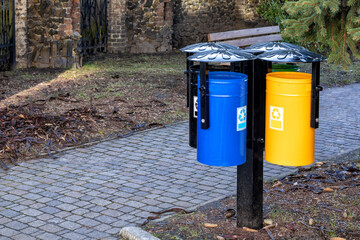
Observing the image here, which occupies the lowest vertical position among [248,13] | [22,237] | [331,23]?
[22,237]

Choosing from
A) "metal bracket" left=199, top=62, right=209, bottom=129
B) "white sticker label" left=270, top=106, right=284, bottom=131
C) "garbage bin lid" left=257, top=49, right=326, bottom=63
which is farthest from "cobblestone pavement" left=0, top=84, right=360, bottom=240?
"garbage bin lid" left=257, top=49, right=326, bottom=63

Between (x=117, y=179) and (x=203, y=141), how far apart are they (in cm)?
206

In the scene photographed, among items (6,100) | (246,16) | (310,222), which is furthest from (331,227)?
(246,16)

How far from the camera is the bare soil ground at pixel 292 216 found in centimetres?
469

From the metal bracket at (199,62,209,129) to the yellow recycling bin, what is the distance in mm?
499

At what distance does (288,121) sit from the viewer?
14.3 ft

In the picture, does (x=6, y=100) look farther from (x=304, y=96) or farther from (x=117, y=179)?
(x=304, y=96)

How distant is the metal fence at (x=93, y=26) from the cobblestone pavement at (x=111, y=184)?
7616 millimetres

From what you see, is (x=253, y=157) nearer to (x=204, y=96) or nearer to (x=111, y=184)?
(x=204, y=96)

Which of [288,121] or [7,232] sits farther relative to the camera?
[7,232]

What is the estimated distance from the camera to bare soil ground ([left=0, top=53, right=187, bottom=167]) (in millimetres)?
7523

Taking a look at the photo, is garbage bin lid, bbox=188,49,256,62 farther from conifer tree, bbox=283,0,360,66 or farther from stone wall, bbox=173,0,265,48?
stone wall, bbox=173,0,265,48

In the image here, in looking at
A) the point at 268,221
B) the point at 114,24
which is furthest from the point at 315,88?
the point at 114,24

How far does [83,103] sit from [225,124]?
5681mm
